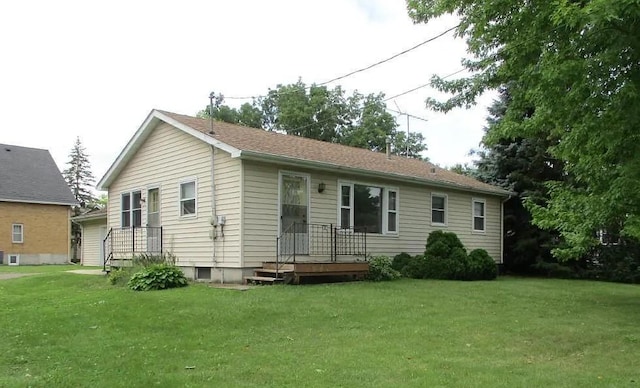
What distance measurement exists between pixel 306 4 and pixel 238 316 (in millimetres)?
7618

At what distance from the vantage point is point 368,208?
16.0 m

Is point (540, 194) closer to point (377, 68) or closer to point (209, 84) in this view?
point (377, 68)

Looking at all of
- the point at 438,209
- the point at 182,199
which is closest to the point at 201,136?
the point at 182,199

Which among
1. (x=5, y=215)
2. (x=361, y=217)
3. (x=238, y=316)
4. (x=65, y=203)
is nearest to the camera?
(x=238, y=316)

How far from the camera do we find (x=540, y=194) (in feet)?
64.6

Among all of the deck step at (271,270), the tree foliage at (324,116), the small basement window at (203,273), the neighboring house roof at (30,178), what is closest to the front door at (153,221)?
the small basement window at (203,273)

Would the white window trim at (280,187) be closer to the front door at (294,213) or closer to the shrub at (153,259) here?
the front door at (294,213)

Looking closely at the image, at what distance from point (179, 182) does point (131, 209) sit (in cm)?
302

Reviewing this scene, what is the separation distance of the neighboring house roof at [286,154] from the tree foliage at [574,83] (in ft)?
15.4

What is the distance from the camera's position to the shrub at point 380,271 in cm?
1426

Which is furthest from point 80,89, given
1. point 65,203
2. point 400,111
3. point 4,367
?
point 65,203

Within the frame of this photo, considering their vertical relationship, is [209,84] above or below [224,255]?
above

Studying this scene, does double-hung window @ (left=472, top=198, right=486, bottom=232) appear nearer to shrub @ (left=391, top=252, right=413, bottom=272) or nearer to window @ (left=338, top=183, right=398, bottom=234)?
window @ (left=338, top=183, right=398, bottom=234)

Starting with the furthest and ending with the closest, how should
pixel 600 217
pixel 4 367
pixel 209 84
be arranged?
pixel 209 84
pixel 600 217
pixel 4 367
